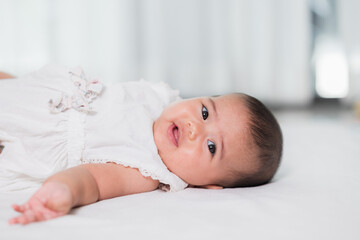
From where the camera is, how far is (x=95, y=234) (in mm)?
628

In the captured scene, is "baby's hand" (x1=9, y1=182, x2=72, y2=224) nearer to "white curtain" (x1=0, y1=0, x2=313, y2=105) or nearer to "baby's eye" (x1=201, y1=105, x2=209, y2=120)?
"baby's eye" (x1=201, y1=105, x2=209, y2=120)

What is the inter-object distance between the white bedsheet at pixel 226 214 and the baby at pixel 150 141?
59 mm

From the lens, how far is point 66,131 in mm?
1012

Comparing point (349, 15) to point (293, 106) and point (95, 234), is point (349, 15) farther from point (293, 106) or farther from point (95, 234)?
point (95, 234)

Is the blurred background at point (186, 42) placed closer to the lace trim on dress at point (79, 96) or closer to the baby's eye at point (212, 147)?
the lace trim on dress at point (79, 96)

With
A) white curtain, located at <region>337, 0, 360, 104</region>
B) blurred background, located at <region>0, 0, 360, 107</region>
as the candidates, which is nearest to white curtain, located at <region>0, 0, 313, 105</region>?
blurred background, located at <region>0, 0, 360, 107</region>

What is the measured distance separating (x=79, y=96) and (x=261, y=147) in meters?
0.51

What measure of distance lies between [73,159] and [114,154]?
110mm

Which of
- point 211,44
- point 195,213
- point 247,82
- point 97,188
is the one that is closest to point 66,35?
point 211,44

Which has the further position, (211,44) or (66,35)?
(211,44)

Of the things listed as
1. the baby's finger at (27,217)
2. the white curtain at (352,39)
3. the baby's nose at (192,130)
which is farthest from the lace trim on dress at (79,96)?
the white curtain at (352,39)

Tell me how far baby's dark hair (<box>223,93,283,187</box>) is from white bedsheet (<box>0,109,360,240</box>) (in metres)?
0.05

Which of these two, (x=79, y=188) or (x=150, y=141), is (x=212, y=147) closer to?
(x=150, y=141)

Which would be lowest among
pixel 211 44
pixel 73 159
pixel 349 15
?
pixel 73 159
